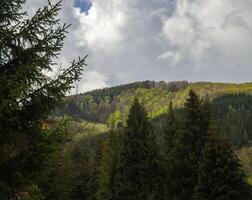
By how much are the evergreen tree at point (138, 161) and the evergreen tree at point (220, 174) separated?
31.2 ft

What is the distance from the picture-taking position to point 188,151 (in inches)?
1296

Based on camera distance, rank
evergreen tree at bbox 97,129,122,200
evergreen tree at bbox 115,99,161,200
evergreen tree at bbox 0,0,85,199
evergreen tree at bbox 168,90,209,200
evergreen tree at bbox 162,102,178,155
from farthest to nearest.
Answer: evergreen tree at bbox 97,129,122,200 → evergreen tree at bbox 162,102,178,155 → evergreen tree at bbox 115,99,161,200 → evergreen tree at bbox 168,90,209,200 → evergreen tree at bbox 0,0,85,199

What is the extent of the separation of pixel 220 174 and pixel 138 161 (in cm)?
1384

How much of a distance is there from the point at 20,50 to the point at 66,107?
200 centimetres

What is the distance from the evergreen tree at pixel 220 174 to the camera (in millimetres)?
26703

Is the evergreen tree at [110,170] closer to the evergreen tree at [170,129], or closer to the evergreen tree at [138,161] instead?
the evergreen tree at [138,161]

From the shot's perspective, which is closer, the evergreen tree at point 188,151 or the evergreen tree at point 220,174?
the evergreen tree at point 220,174

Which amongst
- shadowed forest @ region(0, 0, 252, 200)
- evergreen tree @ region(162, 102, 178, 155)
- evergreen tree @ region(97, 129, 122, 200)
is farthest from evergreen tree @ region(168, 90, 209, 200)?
evergreen tree @ region(97, 129, 122, 200)

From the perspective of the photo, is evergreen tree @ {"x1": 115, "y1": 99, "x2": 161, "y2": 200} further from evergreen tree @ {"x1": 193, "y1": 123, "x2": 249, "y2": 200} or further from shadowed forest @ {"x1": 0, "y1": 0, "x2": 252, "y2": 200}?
evergreen tree @ {"x1": 193, "y1": 123, "x2": 249, "y2": 200}

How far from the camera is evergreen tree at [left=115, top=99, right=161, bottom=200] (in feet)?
125

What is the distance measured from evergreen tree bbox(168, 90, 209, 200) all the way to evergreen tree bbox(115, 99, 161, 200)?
4152mm

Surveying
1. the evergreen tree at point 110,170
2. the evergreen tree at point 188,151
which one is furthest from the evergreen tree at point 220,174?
the evergreen tree at point 110,170

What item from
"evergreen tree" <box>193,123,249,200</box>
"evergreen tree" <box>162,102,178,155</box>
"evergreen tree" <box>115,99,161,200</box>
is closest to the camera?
"evergreen tree" <box>193,123,249,200</box>

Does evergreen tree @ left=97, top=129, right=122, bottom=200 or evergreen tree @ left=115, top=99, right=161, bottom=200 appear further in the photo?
evergreen tree @ left=97, top=129, right=122, bottom=200
